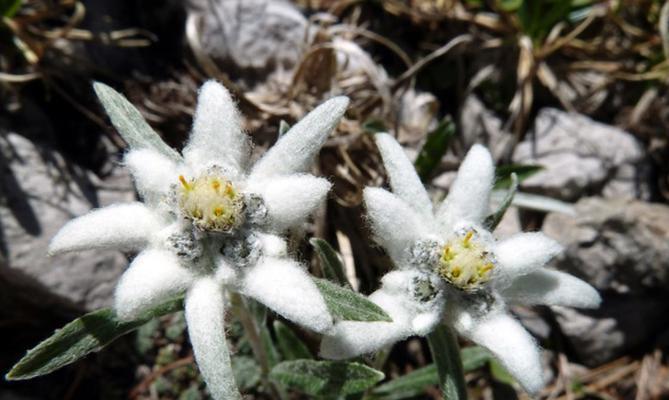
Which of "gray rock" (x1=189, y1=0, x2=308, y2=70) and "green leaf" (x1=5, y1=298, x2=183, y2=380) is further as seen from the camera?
"gray rock" (x1=189, y1=0, x2=308, y2=70)

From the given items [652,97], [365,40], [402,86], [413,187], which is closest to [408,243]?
[413,187]

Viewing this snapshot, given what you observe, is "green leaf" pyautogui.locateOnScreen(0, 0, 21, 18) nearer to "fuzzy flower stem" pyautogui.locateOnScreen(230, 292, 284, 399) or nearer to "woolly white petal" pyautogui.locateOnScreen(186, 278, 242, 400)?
"fuzzy flower stem" pyautogui.locateOnScreen(230, 292, 284, 399)

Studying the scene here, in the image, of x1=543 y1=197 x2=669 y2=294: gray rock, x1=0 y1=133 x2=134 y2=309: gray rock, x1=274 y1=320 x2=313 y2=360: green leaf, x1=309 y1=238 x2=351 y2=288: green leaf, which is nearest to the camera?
x1=309 y1=238 x2=351 y2=288: green leaf

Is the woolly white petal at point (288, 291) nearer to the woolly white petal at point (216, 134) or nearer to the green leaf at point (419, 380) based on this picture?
the woolly white petal at point (216, 134)

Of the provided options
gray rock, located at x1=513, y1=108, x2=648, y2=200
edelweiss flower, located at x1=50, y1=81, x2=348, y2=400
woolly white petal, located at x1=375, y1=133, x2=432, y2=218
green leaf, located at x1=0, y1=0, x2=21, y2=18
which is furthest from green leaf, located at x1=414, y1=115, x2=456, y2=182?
green leaf, located at x1=0, y1=0, x2=21, y2=18

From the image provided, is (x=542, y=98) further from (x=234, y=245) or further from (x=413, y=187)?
(x=234, y=245)

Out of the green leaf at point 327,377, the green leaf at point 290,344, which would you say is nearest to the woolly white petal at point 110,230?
the green leaf at point 327,377
